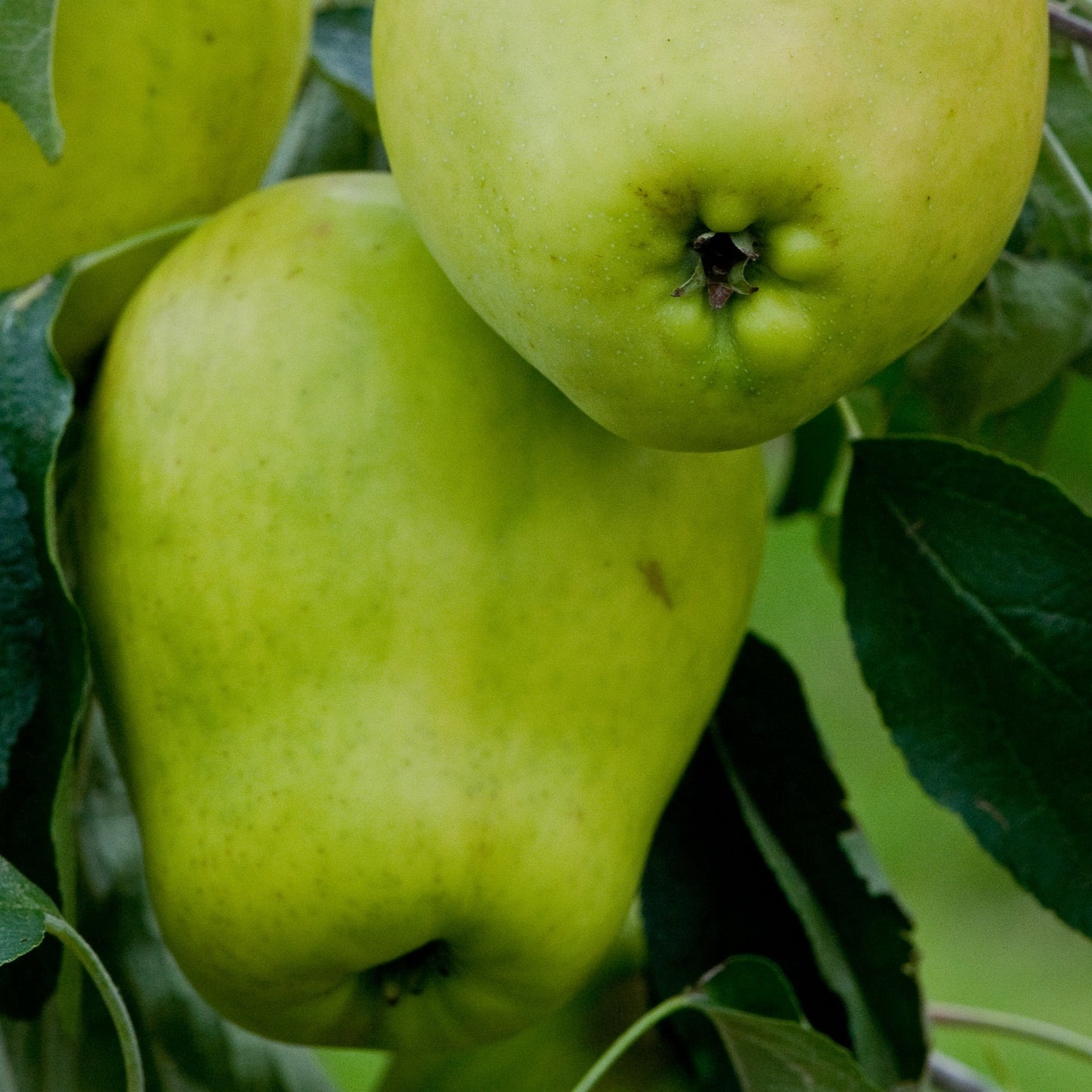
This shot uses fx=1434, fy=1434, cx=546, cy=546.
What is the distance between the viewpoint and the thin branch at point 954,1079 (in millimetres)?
822

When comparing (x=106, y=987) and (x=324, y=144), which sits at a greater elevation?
(x=324, y=144)

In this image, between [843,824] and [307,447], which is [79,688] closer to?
[307,447]

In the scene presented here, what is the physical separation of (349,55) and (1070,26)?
37cm

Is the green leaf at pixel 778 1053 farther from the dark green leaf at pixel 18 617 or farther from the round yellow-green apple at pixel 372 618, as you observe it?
the dark green leaf at pixel 18 617

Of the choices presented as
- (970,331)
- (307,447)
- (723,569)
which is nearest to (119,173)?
(307,447)

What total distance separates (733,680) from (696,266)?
0.37m

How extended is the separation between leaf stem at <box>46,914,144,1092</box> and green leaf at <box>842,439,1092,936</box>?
33cm

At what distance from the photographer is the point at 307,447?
19.9 inches

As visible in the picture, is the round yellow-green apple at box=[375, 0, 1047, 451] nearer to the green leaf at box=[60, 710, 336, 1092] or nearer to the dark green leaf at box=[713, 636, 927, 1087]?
the dark green leaf at box=[713, 636, 927, 1087]

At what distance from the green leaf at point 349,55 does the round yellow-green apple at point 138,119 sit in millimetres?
101

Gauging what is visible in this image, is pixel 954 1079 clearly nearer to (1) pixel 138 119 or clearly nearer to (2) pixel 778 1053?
(2) pixel 778 1053

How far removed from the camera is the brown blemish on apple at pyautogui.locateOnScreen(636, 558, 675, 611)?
534 millimetres

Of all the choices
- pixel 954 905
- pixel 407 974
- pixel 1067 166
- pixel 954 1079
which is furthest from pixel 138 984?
pixel 954 905

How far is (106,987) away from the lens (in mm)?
503
